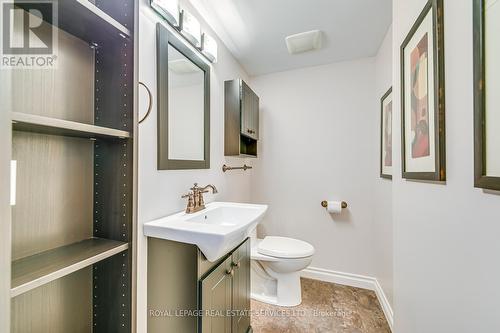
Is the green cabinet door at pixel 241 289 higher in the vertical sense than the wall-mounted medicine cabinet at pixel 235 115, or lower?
lower

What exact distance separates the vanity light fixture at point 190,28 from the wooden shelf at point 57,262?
4.15 ft

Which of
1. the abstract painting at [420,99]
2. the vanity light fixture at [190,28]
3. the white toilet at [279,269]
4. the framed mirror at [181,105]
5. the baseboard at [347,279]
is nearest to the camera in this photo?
the abstract painting at [420,99]

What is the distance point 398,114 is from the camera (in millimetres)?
1079

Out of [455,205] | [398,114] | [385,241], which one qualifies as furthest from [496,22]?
[385,241]

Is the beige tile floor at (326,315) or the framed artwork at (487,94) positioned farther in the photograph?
the beige tile floor at (326,315)

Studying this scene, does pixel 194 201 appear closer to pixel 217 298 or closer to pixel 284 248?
pixel 217 298

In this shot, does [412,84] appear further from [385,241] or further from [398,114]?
[385,241]

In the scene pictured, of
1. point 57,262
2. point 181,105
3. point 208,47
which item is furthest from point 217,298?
point 208,47

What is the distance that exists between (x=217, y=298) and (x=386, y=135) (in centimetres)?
174

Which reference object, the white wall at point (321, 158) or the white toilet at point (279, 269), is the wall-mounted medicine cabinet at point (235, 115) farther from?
the white toilet at point (279, 269)

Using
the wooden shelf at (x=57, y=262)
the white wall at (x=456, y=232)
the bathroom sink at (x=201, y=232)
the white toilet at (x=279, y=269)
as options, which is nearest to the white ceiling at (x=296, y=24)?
the white wall at (x=456, y=232)

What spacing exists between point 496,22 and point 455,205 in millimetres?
472

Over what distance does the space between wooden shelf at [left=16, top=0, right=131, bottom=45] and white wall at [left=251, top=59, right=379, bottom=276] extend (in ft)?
6.07
